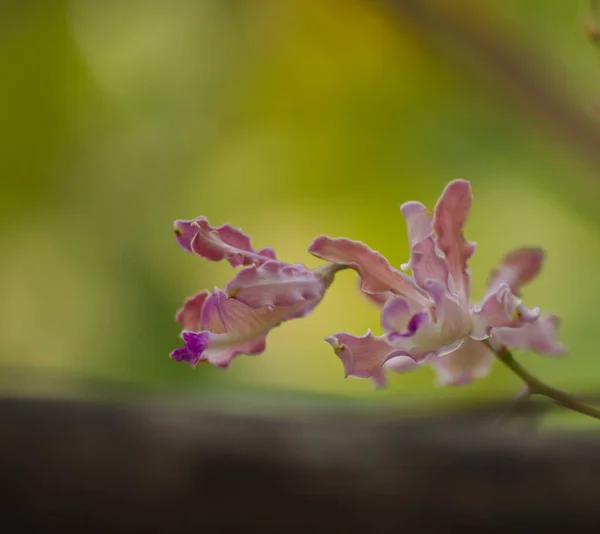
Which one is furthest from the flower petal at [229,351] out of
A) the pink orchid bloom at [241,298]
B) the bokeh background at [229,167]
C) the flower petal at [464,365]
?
the bokeh background at [229,167]

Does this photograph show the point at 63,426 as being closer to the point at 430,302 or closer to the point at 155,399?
the point at 155,399

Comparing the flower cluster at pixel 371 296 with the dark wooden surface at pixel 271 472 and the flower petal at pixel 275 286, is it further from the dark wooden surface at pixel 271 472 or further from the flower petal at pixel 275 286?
the dark wooden surface at pixel 271 472

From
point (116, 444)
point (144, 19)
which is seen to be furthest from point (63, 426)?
point (144, 19)

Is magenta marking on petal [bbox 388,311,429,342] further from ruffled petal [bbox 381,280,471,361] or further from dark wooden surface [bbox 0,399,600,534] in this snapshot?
dark wooden surface [bbox 0,399,600,534]

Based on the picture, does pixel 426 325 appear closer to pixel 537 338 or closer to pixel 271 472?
pixel 537 338

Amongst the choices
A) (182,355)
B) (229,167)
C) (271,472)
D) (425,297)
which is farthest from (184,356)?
(229,167)

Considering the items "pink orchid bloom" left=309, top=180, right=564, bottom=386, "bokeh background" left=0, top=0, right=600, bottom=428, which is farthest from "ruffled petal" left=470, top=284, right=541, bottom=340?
"bokeh background" left=0, top=0, right=600, bottom=428
